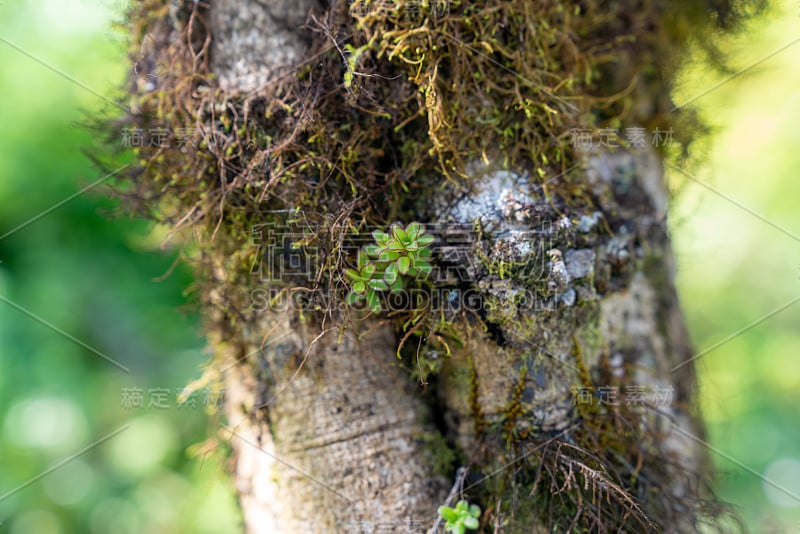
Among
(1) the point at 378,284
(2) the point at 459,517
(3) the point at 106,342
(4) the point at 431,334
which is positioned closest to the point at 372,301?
(1) the point at 378,284

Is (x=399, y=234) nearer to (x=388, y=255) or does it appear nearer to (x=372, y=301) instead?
(x=388, y=255)

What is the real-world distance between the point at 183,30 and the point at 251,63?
0.20 metres

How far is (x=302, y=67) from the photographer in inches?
48.2

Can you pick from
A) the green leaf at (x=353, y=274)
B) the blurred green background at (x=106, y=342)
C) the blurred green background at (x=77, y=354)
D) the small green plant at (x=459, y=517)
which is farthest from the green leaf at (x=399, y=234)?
the blurred green background at (x=77, y=354)

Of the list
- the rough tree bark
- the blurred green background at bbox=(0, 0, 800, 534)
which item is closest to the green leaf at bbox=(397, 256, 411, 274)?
the rough tree bark

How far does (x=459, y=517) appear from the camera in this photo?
118 centimetres

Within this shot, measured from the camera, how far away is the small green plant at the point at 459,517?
117 centimetres

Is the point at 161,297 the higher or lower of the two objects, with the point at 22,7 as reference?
lower

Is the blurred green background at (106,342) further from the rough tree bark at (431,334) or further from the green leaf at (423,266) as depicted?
the green leaf at (423,266)

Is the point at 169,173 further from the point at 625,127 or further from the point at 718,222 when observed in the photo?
the point at 718,222

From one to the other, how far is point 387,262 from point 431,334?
19 centimetres

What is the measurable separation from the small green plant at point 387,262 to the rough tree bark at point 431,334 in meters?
0.08

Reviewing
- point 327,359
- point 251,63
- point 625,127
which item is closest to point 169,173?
point 251,63

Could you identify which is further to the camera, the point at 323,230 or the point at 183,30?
the point at 183,30
